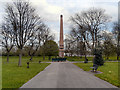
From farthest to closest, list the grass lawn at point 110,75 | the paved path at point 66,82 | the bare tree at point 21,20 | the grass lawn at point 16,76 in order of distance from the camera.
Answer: the bare tree at point 21,20 → the grass lawn at point 110,75 → the grass lawn at point 16,76 → the paved path at point 66,82

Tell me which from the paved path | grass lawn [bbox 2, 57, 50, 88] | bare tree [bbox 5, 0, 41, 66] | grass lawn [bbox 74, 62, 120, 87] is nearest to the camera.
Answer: the paved path

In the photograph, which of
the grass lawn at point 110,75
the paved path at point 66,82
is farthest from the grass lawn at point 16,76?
the grass lawn at point 110,75

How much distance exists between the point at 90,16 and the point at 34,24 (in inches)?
657

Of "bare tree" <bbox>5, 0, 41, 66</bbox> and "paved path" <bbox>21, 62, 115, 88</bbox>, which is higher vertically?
"bare tree" <bbox>5, 0, 41, 66</bbox>

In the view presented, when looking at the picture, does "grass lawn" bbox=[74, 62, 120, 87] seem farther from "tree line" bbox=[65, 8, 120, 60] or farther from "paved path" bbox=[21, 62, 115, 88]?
"tree line" bbox=[65, 8, 120, 60]

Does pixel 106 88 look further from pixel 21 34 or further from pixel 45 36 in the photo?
pixel 45 36

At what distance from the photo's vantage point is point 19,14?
2527 cm

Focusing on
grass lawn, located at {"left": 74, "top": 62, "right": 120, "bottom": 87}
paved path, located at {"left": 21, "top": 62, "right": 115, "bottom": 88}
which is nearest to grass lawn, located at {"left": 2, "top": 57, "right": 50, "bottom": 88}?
paved path, located at {"left": 21, "top": 62, "right": 115, "bottom": 88}

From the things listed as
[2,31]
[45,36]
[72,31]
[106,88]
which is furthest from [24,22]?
[45,36]

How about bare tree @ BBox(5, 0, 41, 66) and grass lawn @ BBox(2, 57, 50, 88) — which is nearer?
grass lawn @ BBox(2, 57, 50, 88)

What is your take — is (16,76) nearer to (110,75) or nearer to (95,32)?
(110,75)

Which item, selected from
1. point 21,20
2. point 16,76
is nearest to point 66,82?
point 16,76

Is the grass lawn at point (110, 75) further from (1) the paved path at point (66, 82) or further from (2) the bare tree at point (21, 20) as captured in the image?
(2) the bare tree at point (21, 20)

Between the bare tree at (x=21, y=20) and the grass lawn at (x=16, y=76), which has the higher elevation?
the bare tree at (x=21, y=20)
